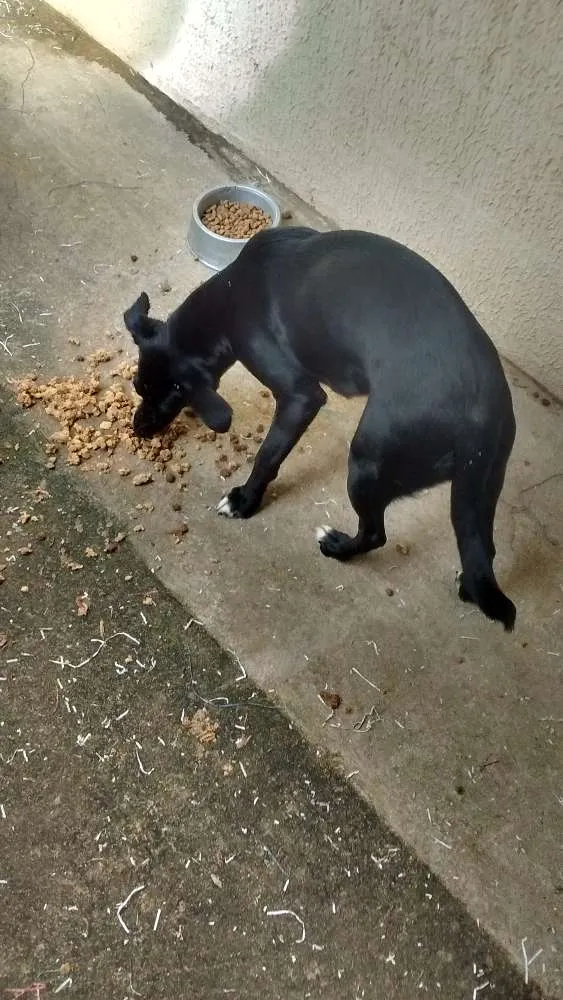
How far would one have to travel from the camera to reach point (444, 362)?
2238mm

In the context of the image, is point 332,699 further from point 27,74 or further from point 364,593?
point 27,74

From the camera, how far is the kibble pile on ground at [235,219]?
377 centimetres

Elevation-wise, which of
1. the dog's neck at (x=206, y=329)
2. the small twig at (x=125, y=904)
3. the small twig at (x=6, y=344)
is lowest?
A: the small twig at (x=125, y=904)

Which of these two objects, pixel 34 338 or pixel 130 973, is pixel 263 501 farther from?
pixel 130 973

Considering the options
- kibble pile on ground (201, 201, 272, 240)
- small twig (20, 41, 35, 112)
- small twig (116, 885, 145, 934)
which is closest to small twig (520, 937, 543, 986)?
small twig (116, 885, 145, 934)

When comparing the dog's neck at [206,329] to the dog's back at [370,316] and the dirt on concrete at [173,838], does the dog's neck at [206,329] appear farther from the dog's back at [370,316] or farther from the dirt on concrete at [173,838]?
the dirt on concrete at [173,838]

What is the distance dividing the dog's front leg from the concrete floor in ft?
0.26

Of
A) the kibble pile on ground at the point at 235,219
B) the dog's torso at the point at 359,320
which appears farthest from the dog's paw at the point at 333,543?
the kibble pile on ground at the point at 235,219

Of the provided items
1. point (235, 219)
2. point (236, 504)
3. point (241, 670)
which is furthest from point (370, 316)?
point (235, 219)

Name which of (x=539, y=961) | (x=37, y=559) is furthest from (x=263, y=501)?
(x=539, y=961)

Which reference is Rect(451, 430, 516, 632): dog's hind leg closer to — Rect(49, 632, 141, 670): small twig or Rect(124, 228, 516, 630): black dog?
Rect(124, 228, 516, 630): black dog

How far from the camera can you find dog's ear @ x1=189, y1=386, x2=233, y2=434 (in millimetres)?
2627

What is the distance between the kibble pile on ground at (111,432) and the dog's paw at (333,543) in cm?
45

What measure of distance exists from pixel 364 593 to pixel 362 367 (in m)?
0.88
